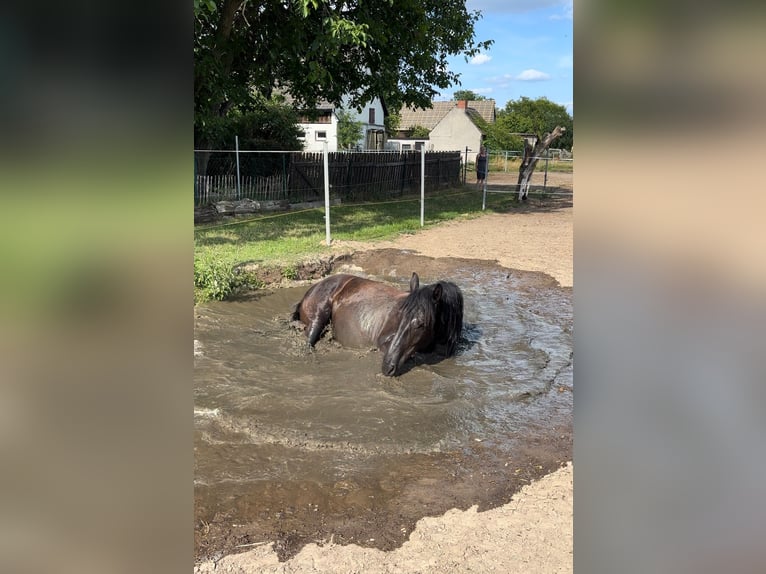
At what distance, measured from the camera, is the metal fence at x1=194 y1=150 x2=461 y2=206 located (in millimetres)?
15312

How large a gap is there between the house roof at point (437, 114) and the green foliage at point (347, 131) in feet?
60.5

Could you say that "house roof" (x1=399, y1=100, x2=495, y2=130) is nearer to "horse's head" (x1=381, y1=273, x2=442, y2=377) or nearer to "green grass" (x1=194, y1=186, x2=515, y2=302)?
"green grass" (x1=194, y1=186, x2=515, y2=302)

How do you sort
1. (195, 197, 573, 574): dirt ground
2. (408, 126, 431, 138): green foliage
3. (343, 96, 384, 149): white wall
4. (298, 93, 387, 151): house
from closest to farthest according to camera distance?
(195, 197, 573, 574): dirt ground
(298, 93, 387, 151): house
(343, 96, 384, 149): white wall
(408, 126, 431, 138): green foliage

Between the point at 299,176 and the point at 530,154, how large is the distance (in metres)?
8.21

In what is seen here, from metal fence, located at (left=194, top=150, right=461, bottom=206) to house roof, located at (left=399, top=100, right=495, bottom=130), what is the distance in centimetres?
3439

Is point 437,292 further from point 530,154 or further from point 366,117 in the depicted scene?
point 366,117

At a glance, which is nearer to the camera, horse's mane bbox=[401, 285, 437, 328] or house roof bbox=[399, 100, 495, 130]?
horse's mane bbox=[401, 285, 437, 328]

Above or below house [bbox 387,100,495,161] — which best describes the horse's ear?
below

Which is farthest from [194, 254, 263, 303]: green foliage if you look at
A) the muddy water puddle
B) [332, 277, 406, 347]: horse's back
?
[332, 277, 406, 347]: horse's back
